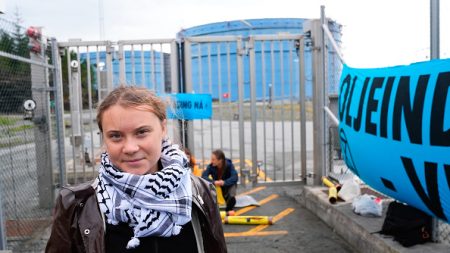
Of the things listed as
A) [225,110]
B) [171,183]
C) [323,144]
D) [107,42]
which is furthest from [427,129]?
[107,42]

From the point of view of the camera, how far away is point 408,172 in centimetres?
327

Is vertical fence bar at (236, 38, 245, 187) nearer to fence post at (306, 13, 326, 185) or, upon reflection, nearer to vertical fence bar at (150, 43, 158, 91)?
fence post at (306, 13, 326, 185)

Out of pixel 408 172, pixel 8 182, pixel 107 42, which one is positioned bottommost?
pixel 8 182

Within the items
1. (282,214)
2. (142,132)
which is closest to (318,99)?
(282,214)

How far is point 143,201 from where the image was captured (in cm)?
162

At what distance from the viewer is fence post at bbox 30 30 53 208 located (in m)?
5.83

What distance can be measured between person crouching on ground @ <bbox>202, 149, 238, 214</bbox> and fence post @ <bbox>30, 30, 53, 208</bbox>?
2.25 m

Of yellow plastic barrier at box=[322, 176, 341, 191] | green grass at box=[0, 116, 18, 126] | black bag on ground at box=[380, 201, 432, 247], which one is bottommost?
yellow plastic barrier at box=[322, 176, 341, 191]

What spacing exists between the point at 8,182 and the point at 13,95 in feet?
3.66

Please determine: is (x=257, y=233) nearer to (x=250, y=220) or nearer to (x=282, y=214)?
(x=250, y=220)

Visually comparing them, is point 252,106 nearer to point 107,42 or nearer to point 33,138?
point 107,42

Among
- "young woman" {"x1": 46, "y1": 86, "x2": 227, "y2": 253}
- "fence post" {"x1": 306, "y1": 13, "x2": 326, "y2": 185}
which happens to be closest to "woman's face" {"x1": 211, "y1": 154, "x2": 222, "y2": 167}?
"fence post" {"x1": 306, "y1": 13, "x2": 326, "y2": 185}

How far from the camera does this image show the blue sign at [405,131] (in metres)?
2.88

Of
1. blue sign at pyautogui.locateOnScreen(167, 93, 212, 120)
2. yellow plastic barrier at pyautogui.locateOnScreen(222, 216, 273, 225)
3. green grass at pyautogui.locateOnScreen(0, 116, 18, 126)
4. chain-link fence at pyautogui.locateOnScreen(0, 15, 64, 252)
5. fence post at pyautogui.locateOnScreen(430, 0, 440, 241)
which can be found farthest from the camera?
blue sign at pyautogui.locateOnScreen(167, 93, 212, 120)
